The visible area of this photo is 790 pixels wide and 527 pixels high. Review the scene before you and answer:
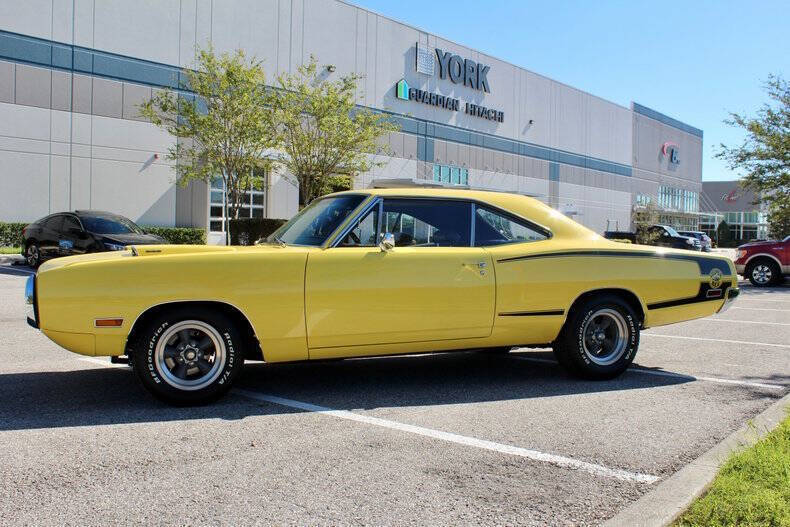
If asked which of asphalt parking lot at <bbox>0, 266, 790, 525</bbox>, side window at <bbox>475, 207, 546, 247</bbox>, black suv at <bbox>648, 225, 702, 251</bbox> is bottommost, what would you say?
asphalt parking lot at <bbox>0, 266, 790, 525</bbox>

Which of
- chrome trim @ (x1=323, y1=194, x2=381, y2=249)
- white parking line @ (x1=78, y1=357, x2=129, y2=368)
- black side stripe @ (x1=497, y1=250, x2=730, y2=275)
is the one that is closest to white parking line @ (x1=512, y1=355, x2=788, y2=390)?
black side stripe @ (x1=497, y1=250, x2=730, y2=275)

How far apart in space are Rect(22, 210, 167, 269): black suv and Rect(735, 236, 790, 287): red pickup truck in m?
15.1

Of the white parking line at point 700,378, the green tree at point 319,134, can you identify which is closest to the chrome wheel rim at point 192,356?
the white parking line at point 700,378

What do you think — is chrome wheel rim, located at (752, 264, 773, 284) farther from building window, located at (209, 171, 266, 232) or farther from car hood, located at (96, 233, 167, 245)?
building window, located at (209, 171, 266, 232)

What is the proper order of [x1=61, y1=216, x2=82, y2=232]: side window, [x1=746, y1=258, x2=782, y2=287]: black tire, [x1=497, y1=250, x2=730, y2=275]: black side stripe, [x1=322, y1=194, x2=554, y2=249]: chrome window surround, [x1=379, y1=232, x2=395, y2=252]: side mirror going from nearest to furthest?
[x1=379, y1=232, x2=395, y2=252]: side mirror < [x1=322, y1=194, x2=554, y2=249]: chrome window surround < [x1=497, y1=250, x2=730, y2=275]: black side stripe < [x1=61, y1=216, x2=82, y2=232]: side window < [x1=746, y1=258, x2=782, y2=287]: black tire

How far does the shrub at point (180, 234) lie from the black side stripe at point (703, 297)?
A: 827 inches

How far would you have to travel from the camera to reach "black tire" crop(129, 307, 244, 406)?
466 centimetres

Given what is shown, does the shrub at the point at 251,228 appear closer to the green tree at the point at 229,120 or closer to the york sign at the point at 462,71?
the green tree at the point at 229,120

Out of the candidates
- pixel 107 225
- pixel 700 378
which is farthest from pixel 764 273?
pixel 107 225

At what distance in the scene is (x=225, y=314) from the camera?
4852 mm

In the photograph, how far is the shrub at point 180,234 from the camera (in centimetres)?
2448

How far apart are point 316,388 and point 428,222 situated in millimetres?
1602

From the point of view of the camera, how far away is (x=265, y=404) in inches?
195

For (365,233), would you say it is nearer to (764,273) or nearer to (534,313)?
(534,313)
